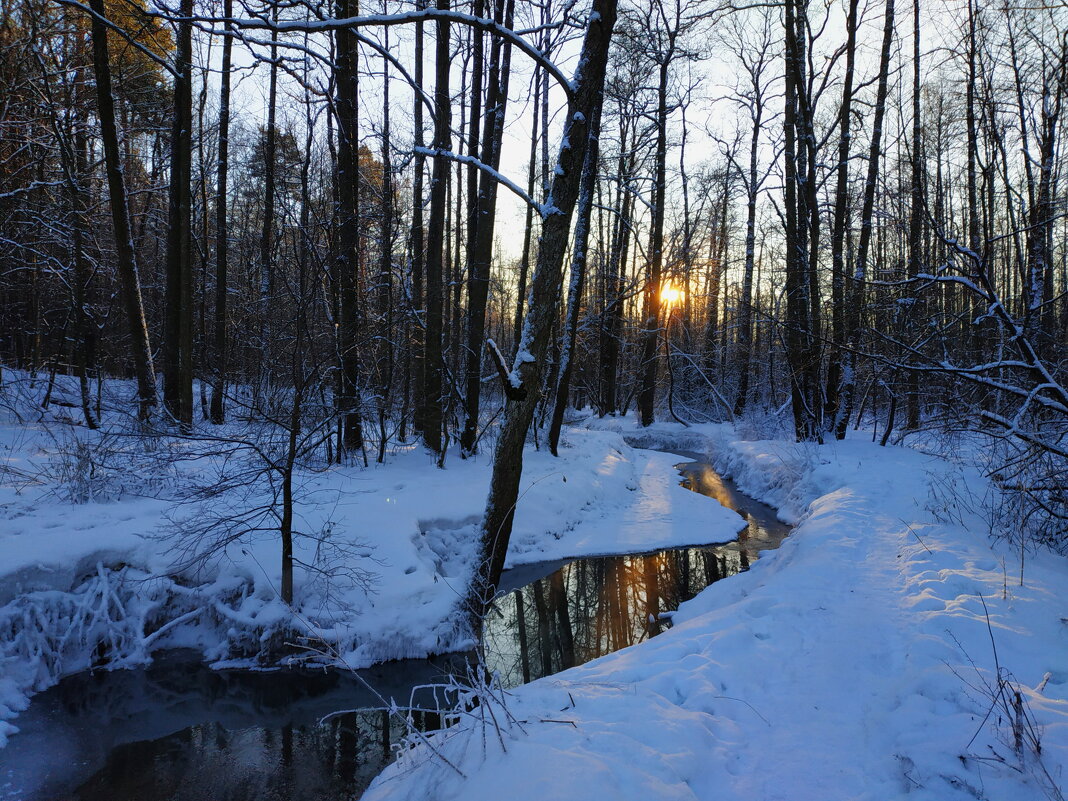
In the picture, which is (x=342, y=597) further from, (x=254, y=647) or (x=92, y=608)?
(x=92, y=608)

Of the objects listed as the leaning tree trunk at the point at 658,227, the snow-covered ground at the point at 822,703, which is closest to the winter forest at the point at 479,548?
the snow-covered ground at the point at 822,703

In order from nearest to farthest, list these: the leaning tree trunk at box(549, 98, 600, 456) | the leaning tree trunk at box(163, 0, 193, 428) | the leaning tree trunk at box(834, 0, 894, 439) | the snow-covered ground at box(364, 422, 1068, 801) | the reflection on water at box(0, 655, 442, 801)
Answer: the snow-covered ground at box(364, 422, 1068, 801), the reflection on water at box(0, 655, 442, 801), the leaning tree trunk at box(163, 0, 193, 428), the leaning tree trunk at box(549, 98, 600, 456), the leaning tree trunk at box(834, 0, 894, 439)

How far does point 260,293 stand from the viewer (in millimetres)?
15242

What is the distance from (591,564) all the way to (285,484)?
5162 mm

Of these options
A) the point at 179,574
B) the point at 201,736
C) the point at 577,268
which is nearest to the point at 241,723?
the point at 201,736

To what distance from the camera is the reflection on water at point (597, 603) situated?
5.91 metres

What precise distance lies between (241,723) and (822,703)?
4.71 meters

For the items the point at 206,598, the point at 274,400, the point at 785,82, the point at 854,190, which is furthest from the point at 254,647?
the point at 854,190

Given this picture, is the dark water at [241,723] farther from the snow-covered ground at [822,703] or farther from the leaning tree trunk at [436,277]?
the leaning tree trunk at [436,277]

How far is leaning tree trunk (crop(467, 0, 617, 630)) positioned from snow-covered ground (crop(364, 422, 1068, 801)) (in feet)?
5.61

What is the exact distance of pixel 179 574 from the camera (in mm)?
5641

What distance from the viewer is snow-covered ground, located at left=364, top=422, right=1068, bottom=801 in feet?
8.43

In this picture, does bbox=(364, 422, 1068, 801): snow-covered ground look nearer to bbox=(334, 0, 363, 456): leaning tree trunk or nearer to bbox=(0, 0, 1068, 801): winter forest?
bbox=(0, 0, 1068, 801): winter forest

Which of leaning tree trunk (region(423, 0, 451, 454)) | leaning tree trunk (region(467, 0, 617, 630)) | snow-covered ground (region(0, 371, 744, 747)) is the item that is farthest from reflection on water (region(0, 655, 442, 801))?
leaning tree trunk (region(423, 0, 451, 454))
